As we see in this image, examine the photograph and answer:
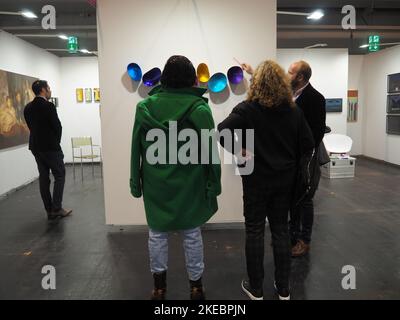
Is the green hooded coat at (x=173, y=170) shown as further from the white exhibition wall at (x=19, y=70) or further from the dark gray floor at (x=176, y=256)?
the white exhibition wall at (x=19, y=70)

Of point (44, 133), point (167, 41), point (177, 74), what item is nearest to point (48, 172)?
point (44, 133)

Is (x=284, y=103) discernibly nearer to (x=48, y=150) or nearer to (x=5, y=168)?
(x=48, y=150)

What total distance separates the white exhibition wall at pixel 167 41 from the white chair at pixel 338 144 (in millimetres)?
3818

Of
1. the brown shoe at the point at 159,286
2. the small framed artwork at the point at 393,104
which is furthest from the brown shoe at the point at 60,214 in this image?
the small framed artwork at the point at 393,104

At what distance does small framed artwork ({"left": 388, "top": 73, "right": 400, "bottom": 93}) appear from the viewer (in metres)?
7.55

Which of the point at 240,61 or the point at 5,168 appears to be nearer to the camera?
the point at 240,61

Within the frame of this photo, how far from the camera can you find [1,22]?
5.52 metres

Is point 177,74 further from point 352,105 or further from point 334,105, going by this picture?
point 352,105

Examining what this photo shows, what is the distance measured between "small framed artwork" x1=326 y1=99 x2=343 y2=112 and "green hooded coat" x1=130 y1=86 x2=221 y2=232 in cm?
645

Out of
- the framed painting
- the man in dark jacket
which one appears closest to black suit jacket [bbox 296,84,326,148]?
the man in dark jacket

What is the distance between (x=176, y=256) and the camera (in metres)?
3.16
